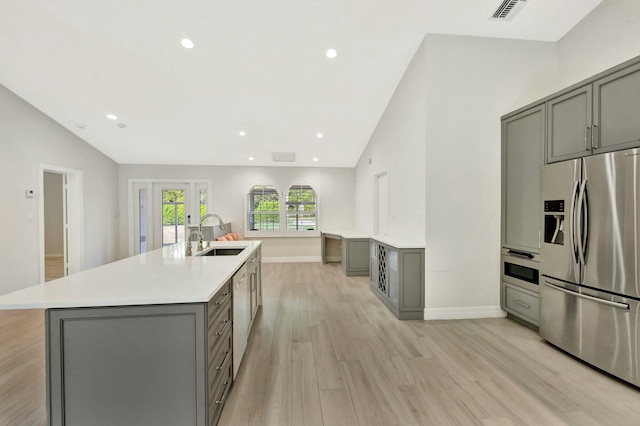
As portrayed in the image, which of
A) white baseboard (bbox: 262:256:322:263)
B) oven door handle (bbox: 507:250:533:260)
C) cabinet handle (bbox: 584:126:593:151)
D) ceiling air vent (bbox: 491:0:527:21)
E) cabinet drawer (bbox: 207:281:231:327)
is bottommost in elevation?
white baseboard (bbox: 262:256:322:263)

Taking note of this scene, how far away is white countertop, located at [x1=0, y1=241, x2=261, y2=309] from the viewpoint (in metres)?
1.38

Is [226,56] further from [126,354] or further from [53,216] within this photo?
[53,216]

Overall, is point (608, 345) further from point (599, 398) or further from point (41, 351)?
point (41, 351)

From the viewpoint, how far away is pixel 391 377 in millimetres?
2135

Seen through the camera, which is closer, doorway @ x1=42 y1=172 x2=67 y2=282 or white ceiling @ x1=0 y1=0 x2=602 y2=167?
white ceiling @ x1=0 y1=0 x2=602 y2=167

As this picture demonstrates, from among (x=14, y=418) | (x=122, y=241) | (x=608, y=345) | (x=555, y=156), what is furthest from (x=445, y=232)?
(x=122, y=241)

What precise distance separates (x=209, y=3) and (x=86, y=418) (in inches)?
134

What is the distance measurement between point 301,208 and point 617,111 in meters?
5.74

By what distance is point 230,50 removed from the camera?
3.33m

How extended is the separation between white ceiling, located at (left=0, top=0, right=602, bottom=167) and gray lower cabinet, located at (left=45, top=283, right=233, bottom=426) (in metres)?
2.93

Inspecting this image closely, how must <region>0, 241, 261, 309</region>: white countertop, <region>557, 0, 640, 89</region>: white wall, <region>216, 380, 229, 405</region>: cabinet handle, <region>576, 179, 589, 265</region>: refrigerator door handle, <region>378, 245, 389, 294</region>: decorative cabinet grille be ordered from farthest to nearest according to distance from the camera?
<region>378, 245, 389, 294</region>: decorative cabinet grille → <region>557, 0, 640, 89</region>: white wall → <region>576, 179, 589, 265</region>: refrigerator door handle → <region>216, 380, 229, 405</region>: cabinet handle → <region>0, 241, 261, 309</region>: white countertop

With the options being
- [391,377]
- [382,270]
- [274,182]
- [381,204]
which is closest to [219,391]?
[391,377]

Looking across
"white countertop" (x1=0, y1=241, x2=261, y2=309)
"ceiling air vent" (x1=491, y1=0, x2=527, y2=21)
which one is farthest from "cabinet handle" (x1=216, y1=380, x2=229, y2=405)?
"ceiling air vent" (x1=491, y1=0, x2=527, y2=21)

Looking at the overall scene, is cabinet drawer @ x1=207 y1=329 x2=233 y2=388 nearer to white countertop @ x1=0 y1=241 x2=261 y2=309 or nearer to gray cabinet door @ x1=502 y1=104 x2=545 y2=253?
white countertop @ x1=0 y1=241 x2=261 y2=309
